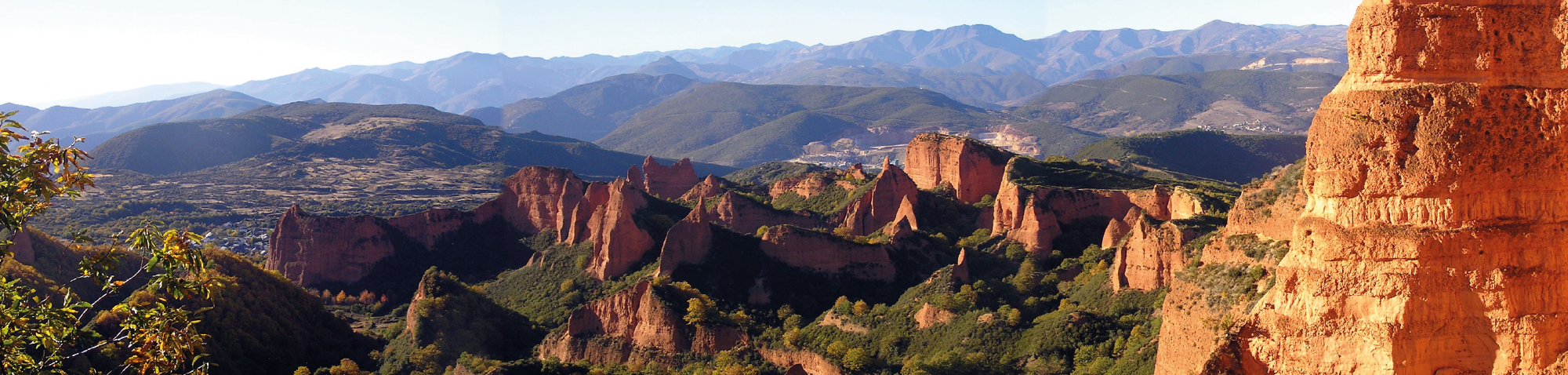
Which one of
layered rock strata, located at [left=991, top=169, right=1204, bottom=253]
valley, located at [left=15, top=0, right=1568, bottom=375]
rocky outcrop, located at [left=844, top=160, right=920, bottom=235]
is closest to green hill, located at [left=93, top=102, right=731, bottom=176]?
valley, located at [left=15, top=0, right=1568, bottom=375]

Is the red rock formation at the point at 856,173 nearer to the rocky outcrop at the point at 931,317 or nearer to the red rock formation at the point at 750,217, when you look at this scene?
the red rock formation at the point at 750,217

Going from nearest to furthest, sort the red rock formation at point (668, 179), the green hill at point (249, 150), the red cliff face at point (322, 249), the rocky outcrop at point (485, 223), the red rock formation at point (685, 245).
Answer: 1. the red rock formation at point (685, 245)
2. the rocky outcrop at point (485, 223)
3. the red cliff face at point (322, 249)
4. the red rock formation at point (668, 179)
5. the green hill at point (249, 150)

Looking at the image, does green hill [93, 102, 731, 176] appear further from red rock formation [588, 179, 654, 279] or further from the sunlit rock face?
the sunlit rock face

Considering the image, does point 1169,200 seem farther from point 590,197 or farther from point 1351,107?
point 1351,107

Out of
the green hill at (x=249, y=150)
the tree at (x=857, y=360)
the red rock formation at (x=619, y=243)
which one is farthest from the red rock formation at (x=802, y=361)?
the green hill at (x=249, y=150)

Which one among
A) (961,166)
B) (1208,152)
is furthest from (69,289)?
(1208,152)

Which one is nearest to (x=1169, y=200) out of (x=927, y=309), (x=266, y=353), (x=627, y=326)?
(x=927, y=309)
